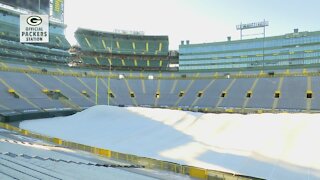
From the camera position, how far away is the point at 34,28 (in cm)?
1268

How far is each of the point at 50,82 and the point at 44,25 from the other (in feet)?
129

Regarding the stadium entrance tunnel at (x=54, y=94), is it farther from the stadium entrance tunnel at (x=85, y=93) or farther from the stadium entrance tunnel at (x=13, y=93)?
the stadium entrance tunnel at (x=13, y=93)

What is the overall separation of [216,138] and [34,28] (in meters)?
12.9

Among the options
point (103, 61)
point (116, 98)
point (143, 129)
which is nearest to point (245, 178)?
point (143, 129)

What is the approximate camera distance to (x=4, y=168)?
10969 millimetres

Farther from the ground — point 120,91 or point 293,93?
point 293,93

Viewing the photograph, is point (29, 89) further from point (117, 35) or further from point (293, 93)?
point (293, 93)

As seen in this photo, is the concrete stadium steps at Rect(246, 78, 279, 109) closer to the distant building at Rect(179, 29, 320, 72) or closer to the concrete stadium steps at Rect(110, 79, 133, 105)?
the concrete stadium steps at Rect(110, 79, 133, 105)

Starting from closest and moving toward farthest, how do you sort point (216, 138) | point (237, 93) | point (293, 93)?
point (216, 138), point (293, 93), point (237, 93)

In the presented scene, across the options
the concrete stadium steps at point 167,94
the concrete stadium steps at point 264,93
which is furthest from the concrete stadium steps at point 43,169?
the concrete stadium steps at point 167,94

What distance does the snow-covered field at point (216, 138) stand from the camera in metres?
15.8

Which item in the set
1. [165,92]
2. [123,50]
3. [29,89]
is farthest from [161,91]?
[123,50]

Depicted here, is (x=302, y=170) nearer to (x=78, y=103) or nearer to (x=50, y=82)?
(x=78, y=103)

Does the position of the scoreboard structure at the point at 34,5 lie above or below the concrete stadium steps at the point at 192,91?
above
